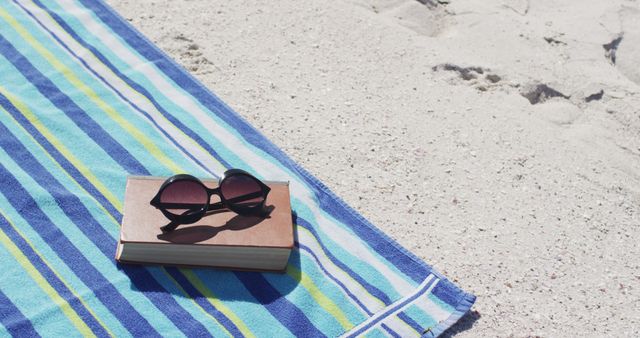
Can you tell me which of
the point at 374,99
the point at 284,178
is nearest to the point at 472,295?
the point at 284,178

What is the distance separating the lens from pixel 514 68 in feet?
11.5

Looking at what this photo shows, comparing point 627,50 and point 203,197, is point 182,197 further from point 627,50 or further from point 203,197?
point 627,50

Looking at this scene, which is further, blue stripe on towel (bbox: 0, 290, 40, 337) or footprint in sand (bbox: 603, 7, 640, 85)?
footprint in sand (bbox: 603, 7, 640, 85)

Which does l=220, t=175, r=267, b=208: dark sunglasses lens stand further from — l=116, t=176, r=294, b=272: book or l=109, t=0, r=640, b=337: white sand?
l=109, t=0, r=640, b=337: white sand

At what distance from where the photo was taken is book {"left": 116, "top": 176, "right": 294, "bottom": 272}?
217 centimetres

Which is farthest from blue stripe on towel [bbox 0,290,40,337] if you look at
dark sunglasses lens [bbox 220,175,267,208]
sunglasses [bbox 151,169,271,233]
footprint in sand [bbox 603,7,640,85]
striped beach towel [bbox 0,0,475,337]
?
footprint in sand [bbox 603,7,640,85]

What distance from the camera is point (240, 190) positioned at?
2.22 m

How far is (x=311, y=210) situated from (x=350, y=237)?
5.8 inches

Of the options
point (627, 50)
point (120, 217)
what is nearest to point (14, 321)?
point (120, 217)

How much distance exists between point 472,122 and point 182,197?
1.42 m

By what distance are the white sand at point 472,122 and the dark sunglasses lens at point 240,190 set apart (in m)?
0.56

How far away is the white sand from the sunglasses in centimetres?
56

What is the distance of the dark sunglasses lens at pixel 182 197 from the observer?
7.06 ft

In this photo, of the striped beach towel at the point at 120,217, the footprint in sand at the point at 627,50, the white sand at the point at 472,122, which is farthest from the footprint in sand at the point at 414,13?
the striped beach towel at the point at 120,217
